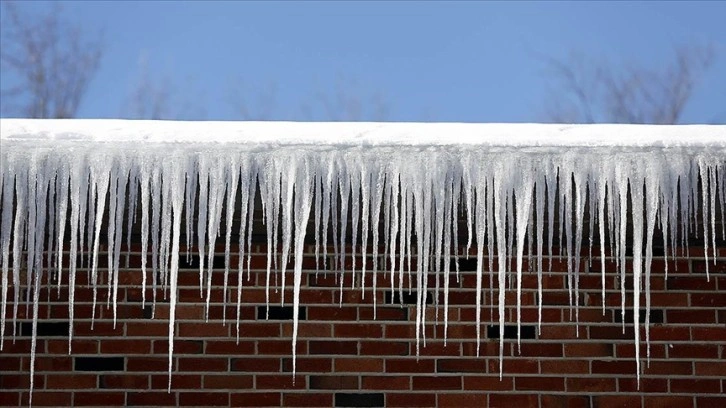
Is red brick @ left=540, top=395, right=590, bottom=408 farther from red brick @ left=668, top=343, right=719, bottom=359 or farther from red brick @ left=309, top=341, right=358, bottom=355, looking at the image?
red brick @ left=309, top=341, right=358, bottom=355

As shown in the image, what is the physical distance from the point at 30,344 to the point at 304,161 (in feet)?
5.46

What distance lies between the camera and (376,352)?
3695mm

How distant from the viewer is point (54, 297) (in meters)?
3.80

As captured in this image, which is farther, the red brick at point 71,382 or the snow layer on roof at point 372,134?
the red brick at point 71,382

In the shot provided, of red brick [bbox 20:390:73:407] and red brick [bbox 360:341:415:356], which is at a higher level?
red brick [bbox 360:341:415:356]

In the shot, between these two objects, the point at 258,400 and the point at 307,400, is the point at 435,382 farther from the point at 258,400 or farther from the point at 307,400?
the point at 258,400

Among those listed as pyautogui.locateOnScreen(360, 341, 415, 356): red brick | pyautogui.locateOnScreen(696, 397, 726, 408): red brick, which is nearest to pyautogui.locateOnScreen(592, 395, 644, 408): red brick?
pyautogui.locateOnScreen(696, 397, 726, 408): red brick

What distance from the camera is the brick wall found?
3.67 meters

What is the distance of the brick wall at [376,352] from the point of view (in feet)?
12.0

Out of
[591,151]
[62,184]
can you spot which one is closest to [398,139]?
[591,151]

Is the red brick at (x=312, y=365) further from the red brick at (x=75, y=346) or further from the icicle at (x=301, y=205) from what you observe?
the red brick at (x=75, y=346)

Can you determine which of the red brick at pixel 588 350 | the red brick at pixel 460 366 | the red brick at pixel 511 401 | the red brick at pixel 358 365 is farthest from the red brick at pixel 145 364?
the red brick at pixel 588 350

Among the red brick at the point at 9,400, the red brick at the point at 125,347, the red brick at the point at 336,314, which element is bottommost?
the red brick at the point at 9,400

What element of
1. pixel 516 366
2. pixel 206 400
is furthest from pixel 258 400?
pixel 516 366
